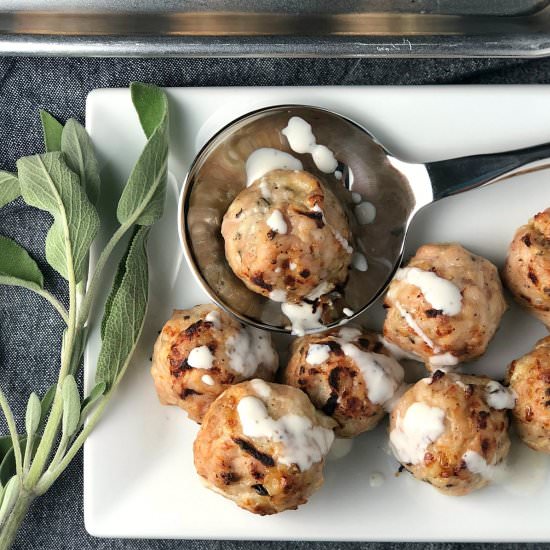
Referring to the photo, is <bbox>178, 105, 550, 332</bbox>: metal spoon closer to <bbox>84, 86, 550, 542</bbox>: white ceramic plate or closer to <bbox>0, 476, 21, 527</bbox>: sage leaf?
<bbox>84, 86, 550, 542</bbox>: white ceramic plate

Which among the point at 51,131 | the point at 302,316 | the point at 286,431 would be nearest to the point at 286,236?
the point at 302,316

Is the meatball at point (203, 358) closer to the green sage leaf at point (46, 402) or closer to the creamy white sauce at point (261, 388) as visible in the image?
the creamy white sauce at point (261, 388)

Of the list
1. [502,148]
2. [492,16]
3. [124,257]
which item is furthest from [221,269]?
[492,16]

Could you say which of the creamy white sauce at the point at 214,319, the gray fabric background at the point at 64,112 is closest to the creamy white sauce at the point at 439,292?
the creamy white sauce at the point at 214,319

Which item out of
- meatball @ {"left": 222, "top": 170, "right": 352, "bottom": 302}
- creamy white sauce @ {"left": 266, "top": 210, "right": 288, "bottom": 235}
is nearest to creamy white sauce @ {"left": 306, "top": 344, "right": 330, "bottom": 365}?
meatball @ {"left": 222, "top": 170, "right": 352, "bottom": 302}

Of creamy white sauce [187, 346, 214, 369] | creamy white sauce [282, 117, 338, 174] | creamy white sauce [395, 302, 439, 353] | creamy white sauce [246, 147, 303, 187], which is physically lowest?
creamy white sauce [187, 346, 214, 369]

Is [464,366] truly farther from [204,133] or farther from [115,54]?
[115,54]
